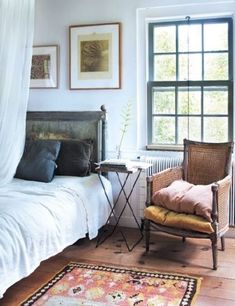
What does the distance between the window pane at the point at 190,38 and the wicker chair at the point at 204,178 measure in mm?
951

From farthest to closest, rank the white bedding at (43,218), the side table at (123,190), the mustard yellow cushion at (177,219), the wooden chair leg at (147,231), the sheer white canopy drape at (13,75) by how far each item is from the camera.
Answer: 1. the side table at (123,190)
2. the wooden chair leg at (147,231)
3. the sheer white canopy drape at (13,75)
4. the mustard yellow cushion at (177,219)
5. the white bedding at (43,218)

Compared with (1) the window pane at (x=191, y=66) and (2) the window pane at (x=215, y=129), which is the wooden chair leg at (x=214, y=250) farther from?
(1) the window pane at (x=191, y=66)

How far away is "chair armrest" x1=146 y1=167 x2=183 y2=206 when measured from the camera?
3.74m

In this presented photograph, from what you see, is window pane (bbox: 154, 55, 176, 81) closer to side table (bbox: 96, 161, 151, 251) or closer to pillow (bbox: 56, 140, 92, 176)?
side table (bbox: 96, 161, 151, 251)

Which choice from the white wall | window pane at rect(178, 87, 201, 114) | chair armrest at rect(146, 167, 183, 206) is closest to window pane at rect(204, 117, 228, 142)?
window pane at rect(178, 87, 201, 114)

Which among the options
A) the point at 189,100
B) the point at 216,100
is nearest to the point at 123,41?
the point at 189,100

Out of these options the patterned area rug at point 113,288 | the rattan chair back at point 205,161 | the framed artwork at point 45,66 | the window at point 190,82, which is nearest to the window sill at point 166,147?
the window at point 190,82

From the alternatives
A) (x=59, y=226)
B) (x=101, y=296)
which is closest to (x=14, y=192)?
(x=59, y=226)

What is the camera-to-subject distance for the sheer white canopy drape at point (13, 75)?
3578mm

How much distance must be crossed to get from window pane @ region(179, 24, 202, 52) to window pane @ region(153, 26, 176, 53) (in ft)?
0.27

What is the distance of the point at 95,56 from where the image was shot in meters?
4.47

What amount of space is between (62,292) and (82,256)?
2.49 ft

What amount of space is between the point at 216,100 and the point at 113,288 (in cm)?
222

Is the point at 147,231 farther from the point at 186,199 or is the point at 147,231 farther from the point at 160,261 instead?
the point at 186,199
